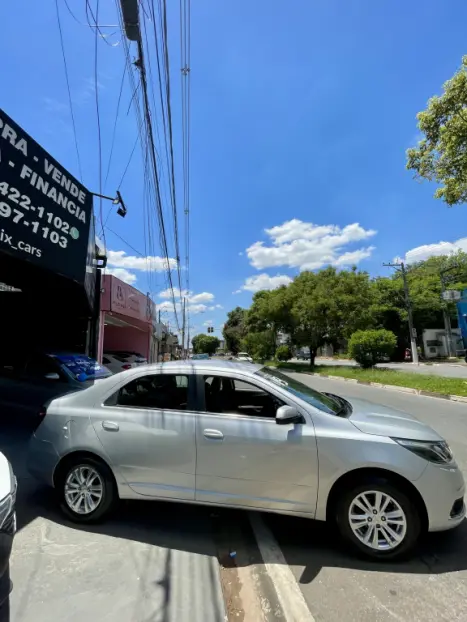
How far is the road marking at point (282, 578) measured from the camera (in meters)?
2.56

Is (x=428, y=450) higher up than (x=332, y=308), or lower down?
lower down

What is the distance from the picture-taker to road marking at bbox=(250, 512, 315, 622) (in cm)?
256

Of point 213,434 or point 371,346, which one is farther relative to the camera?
point 371,346

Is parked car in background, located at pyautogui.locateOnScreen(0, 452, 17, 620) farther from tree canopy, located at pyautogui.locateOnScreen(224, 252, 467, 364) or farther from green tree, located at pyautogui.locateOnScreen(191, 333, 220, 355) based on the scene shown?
green tree, located at pyautogui.locateOnScreen(191, 333, 220, 355)

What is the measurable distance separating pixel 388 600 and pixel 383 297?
172 feet

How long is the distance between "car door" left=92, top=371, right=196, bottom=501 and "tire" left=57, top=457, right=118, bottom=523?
8.3 inches

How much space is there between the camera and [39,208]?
703 cm

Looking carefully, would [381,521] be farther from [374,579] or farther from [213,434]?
[213,434]

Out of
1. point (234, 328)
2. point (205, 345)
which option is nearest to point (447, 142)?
point (234, 328)

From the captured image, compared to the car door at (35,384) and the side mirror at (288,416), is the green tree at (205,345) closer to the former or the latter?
the car door at (35,384)

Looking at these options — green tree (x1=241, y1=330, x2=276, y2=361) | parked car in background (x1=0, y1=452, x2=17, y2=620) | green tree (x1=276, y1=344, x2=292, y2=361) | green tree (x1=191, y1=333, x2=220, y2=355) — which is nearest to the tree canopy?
green tree (x1=241, y1=330, x2=276, y2=361)

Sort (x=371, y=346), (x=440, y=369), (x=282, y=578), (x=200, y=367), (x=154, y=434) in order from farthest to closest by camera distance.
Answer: (x=440, y=369) → (x=371, y=346) → (x=200, y=367) → (x=154, y=434) → (x=282, y=578)

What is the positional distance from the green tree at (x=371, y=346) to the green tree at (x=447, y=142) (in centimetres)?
1406

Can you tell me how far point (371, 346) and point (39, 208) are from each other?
21.9m
